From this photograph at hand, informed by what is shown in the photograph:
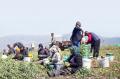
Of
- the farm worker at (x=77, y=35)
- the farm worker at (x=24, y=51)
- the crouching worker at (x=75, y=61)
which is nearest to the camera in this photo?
the crouching worker at (x=75, y=61)

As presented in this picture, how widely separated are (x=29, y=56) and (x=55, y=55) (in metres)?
4.92

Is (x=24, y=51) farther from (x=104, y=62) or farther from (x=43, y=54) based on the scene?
(x=104, y=62)

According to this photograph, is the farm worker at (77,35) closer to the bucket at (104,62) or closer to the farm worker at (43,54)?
the farm worker at (43,54)

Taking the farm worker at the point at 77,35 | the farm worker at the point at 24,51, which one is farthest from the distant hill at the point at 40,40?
the farm worker at the point at 77,35

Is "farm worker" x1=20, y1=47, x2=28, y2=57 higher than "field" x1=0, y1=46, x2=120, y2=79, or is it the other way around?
"farm worker" x1=20, y1=47, x2=28, y2=57

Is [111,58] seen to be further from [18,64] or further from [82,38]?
[18,64]

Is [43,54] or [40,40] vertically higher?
[43,54]

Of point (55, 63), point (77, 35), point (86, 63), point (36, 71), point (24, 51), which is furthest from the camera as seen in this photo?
point (24, 51)

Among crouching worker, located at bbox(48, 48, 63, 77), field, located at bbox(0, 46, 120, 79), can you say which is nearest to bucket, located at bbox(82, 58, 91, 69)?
field, located at bbox(0, 46, 120, 79)

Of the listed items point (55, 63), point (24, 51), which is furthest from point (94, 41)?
point (24, 51)

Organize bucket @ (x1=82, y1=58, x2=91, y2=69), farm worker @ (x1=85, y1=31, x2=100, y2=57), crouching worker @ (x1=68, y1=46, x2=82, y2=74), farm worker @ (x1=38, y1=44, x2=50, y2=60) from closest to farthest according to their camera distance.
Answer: crouching worker @ (x1=68, y1=46, x2=82, y2=74) < bucket @ (x1=82, y1=58, x2=91, y2=69) < farm worker @ (x1=85, y1=31, x2=100, y2=57) < farm worker @ (x1=38, y1=44, x2=50, y2=60)

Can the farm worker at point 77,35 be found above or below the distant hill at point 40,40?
above

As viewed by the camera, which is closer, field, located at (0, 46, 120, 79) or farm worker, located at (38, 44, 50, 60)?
field, located at (0, 46, 120, 79)

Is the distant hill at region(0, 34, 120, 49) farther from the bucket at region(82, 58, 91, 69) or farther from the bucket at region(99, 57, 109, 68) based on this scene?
the bucket at region(82, 58, 91, 69)
